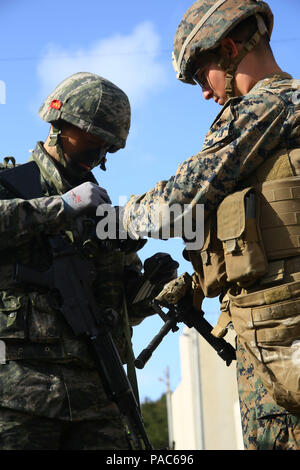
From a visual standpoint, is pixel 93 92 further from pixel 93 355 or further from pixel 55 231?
pixel 93 355

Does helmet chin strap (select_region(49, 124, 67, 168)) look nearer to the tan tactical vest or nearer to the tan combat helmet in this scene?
the tan combat helmet

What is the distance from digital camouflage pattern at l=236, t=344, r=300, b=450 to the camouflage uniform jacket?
1.02 meters

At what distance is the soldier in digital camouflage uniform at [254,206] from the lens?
412 centimetres

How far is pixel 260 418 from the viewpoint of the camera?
4406mm

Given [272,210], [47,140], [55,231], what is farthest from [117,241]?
[272,210]

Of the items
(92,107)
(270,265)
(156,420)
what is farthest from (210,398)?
(156,420)

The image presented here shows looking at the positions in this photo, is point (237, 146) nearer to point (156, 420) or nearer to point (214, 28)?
point (214, 28)

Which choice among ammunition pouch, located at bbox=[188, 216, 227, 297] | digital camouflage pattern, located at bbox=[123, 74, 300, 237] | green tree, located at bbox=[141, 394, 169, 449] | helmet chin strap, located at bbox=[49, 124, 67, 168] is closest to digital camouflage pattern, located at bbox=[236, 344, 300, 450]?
ammunition pouch, located at bbox=[188, 216, 227, 297]

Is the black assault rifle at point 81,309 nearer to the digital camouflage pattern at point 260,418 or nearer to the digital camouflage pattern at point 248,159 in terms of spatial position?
the digital camouflage pattern at point 260,418

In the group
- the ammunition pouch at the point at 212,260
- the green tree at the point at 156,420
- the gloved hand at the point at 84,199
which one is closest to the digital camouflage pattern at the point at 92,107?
the gloved hand at the point at 84,199

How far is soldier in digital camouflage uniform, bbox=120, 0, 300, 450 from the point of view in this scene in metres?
4.12

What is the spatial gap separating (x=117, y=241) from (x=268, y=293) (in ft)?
4.77

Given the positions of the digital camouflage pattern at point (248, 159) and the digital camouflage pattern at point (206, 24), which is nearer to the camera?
the digital camouflage pattern at point (248, 159)

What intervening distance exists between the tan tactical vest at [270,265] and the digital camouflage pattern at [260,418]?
0.50 ft
